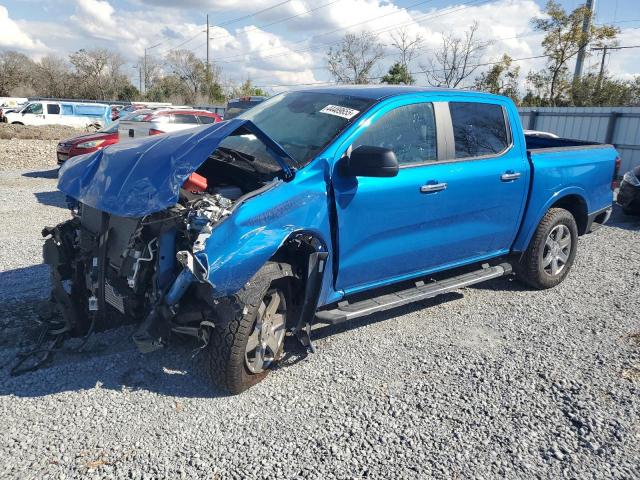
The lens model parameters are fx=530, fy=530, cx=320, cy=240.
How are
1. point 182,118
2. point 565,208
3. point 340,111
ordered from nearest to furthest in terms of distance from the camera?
point 340,111 → point 565,208 → point 182,118

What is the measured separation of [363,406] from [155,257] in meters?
1.60

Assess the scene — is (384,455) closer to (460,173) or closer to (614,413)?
(614,413)

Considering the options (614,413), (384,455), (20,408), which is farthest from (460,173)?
(20,408)

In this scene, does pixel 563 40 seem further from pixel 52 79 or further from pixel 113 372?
pixel 52 79

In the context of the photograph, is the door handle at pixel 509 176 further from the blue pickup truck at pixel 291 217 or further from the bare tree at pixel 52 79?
the bare tree at pixel 52 79

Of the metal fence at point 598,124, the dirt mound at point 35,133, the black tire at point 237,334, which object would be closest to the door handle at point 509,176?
the black tire at point 237,334

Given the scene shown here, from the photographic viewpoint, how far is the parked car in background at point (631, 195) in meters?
9.40

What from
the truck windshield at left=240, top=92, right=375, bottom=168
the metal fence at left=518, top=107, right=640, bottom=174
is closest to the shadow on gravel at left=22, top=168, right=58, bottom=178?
the truck windshield at left=240, top=92, right=375, bottom=168

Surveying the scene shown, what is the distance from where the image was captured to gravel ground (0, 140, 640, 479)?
2.84 meters

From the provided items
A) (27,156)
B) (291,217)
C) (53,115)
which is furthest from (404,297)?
(53,115)

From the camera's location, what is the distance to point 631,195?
944 centimetres

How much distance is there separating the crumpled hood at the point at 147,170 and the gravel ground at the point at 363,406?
47.7 inches

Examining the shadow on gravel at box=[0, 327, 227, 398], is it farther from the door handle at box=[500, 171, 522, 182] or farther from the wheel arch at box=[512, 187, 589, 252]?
the wheel arch at box=[512, 187, 589, 252]

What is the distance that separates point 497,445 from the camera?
10.00 ft
